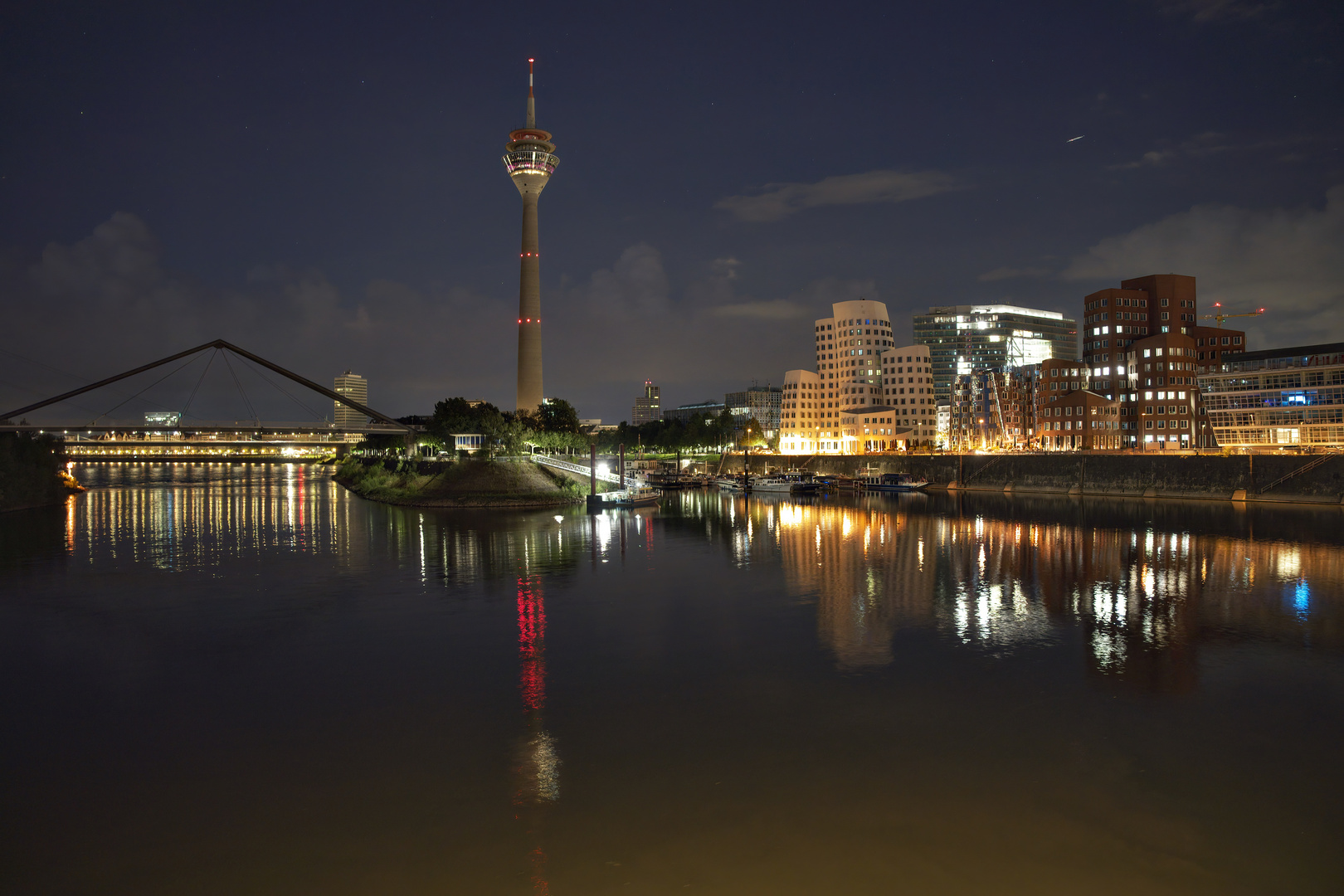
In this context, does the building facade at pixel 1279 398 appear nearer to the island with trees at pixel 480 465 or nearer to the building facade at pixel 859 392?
the building facade at pixel 859 392

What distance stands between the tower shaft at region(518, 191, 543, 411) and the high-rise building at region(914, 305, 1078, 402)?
110 metres

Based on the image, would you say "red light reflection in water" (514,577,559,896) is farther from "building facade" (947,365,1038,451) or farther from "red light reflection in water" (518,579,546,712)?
"building facade" (947,365,1038,451)

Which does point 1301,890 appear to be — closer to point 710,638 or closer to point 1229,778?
point 1229,778

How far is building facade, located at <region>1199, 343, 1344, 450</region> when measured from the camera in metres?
71.9

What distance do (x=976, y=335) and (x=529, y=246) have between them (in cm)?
12072

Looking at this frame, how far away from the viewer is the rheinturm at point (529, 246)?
10112 centimetres

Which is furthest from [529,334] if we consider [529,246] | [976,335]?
[976,335]

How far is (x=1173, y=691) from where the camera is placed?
15.4 metres

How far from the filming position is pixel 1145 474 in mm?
65188

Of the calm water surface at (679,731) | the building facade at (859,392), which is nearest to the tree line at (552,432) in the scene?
the building facade at (859,392)

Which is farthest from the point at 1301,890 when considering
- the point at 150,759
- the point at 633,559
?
the point at 633,559

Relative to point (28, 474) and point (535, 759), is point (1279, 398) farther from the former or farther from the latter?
point (28, 474)

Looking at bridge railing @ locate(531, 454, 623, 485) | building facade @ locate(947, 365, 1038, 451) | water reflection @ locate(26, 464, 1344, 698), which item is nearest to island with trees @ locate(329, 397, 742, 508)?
bridge railing @ locate(531, 454, 623, 485)

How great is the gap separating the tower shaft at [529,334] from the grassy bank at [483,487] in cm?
2885
